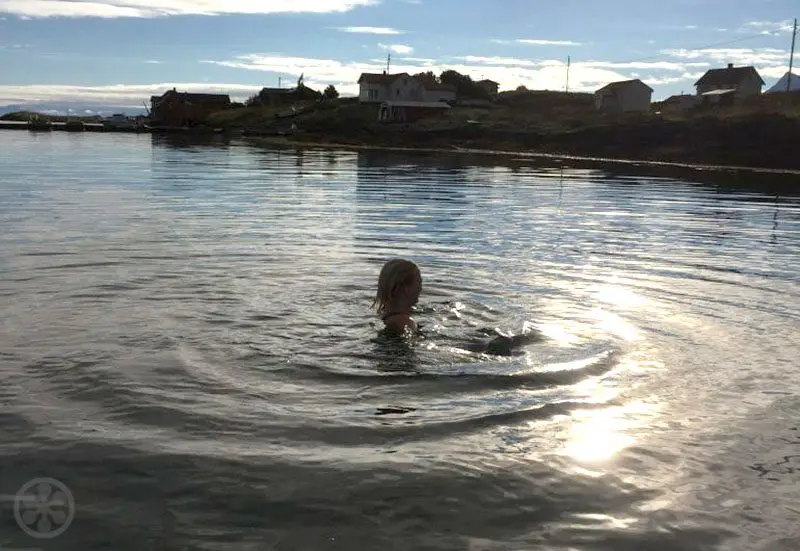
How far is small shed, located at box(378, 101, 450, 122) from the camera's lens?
12406 cm

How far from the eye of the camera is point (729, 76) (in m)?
128

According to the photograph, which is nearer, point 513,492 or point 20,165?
point 513,492

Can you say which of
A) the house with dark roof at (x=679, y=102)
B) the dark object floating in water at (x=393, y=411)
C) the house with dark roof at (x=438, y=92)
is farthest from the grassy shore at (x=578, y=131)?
the dark object floating in water at (x=393, y=411)

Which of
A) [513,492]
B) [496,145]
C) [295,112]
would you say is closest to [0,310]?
[513,492]

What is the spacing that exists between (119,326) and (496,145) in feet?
278

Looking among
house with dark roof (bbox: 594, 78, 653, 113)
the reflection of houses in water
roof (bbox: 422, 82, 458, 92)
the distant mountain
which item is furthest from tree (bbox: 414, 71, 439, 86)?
the reflection of houses in water

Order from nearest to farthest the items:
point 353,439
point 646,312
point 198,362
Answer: point 353,439
point 198,362
point 646,312

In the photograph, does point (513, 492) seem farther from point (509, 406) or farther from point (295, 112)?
point (295, 112)

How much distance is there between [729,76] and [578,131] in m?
54.7

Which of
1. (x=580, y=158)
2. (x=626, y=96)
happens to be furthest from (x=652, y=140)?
(x=626, y=96)

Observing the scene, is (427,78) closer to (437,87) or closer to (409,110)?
(437,87)

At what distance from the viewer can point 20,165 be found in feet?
134

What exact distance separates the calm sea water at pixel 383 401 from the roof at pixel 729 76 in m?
125

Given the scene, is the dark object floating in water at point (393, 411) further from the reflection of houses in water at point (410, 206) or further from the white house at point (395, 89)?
the white house at point (395, 89)
